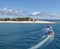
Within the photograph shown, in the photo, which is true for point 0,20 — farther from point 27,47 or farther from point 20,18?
point 27,47

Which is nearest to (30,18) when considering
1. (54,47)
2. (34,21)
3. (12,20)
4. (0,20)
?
(34,21)

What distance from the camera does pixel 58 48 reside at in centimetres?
2564

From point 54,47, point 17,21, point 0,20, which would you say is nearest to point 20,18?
point 17,21

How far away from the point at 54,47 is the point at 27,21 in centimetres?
8185

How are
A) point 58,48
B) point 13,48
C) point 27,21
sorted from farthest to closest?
1. point 27,21
2. point 58,48
3. point 13,48

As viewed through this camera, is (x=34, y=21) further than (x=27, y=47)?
Yes

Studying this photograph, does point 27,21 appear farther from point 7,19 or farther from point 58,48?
point 58,48

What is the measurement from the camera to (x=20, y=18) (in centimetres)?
11025

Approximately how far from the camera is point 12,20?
10962 cm

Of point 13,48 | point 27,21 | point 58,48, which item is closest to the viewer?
point 13,48

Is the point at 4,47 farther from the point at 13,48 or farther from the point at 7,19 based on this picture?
the point at 7,19

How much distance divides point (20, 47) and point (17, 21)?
276ft

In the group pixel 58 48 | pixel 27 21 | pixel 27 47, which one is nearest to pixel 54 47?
pixel 58 48

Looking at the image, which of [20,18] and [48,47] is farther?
[20,18]
